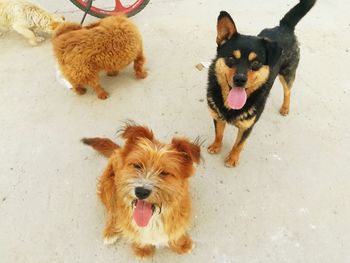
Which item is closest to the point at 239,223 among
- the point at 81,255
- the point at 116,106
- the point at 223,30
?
the point at 81,255

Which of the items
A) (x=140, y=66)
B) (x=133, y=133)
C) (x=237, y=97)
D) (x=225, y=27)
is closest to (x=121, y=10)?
(x=140, y=66)

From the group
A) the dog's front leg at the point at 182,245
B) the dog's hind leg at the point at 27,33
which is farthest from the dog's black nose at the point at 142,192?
the dog's hind leg at the point at 27,33

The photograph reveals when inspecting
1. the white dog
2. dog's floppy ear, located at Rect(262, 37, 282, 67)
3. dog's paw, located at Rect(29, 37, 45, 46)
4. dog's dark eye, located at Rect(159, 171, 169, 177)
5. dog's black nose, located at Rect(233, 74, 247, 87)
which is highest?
dog's floppy ear, located at Rect(262, 37, 282, 67)

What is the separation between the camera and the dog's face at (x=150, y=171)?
172 cm

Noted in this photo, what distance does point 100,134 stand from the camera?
10.6ft

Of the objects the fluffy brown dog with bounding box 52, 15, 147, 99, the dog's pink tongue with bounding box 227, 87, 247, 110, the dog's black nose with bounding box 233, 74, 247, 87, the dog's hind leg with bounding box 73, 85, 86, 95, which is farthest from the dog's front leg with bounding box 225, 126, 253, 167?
the dog's hind leg with bounding box 73, 85, 86, 95

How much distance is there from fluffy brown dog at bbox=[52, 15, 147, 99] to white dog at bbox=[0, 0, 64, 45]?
0.79m

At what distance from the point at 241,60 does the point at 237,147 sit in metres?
0.85

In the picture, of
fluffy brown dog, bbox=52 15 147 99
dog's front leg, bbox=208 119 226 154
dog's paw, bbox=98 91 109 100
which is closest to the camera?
dog's front leg, bbox=208 119 226 154

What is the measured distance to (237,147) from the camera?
285 cm

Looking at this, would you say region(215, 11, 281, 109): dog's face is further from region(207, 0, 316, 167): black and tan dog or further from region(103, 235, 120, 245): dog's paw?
region(103, 235, 120, 245): dog's paw

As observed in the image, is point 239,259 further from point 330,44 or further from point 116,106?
point 330,44

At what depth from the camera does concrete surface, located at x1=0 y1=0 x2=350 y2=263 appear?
2.50 m

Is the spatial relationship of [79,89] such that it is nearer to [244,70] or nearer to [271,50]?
[244,70]
